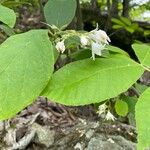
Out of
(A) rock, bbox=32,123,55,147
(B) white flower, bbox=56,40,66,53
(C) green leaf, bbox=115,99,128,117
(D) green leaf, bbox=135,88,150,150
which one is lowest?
(A) rock, bbox=32,123,55,147

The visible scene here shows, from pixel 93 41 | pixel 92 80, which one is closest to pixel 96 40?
pixel 93 41

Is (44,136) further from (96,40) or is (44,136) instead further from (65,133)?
(96,40)

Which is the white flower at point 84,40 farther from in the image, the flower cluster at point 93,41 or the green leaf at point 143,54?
the green leaf at point 143,54

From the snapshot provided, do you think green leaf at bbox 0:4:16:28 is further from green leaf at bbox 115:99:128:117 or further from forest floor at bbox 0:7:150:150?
forest floor at bbox 0:7:150:150

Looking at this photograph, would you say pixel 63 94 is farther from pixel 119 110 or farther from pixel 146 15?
pixel 146 15

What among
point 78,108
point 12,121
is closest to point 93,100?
point 12,121

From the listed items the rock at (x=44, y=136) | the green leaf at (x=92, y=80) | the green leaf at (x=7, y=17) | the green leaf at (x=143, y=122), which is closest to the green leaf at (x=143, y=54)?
the green leaf at (x=92, y=80)

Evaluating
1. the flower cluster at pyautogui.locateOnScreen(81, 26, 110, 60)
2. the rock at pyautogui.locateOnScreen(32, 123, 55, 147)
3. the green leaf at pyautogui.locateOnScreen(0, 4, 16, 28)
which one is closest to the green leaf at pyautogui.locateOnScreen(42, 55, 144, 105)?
the flower cluster at pyautogui.locateOnScreen(81, 26, 110, 60)
